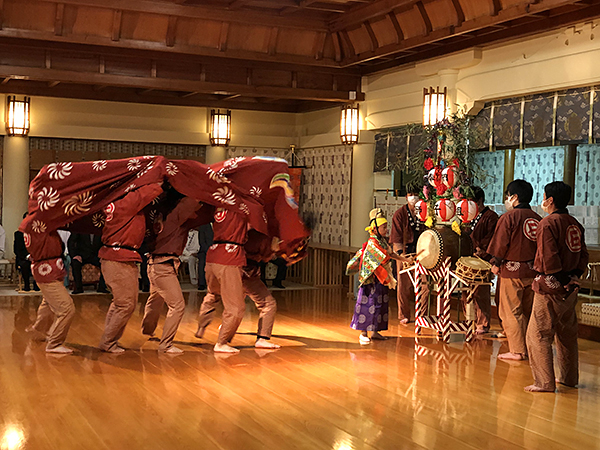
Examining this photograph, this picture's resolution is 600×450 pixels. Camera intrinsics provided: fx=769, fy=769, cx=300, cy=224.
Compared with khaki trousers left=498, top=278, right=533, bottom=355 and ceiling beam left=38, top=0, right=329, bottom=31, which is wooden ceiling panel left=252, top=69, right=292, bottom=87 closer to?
ceiling beam left=38, top=0, right=329, bottom=31

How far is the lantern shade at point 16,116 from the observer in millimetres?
12828

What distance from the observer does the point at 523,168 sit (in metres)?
12.0

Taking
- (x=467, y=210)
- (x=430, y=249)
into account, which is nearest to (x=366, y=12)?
(x=467, y=210)

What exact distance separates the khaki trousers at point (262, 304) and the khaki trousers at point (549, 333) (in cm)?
271

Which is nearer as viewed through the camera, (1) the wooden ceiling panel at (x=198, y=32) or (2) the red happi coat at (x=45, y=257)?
(2) the red happi coat at (x=45, y=257)

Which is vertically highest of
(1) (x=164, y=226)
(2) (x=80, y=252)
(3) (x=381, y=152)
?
(3) (x=381, y=152)

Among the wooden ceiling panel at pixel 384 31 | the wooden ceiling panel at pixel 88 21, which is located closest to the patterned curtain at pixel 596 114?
the wooden ceiling panel at pixel 384 31

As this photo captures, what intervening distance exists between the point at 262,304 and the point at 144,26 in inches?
192

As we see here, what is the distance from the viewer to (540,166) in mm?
11766

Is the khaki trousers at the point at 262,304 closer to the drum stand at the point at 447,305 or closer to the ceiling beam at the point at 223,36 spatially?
the drum stand at the point at 447,305

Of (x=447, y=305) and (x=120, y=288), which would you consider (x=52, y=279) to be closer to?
(x=120, y=288)

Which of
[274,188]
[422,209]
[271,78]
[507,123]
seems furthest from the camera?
[271,78]

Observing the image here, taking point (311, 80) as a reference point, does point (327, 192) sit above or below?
below

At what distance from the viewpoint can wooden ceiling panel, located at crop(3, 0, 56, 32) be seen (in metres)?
9.98
